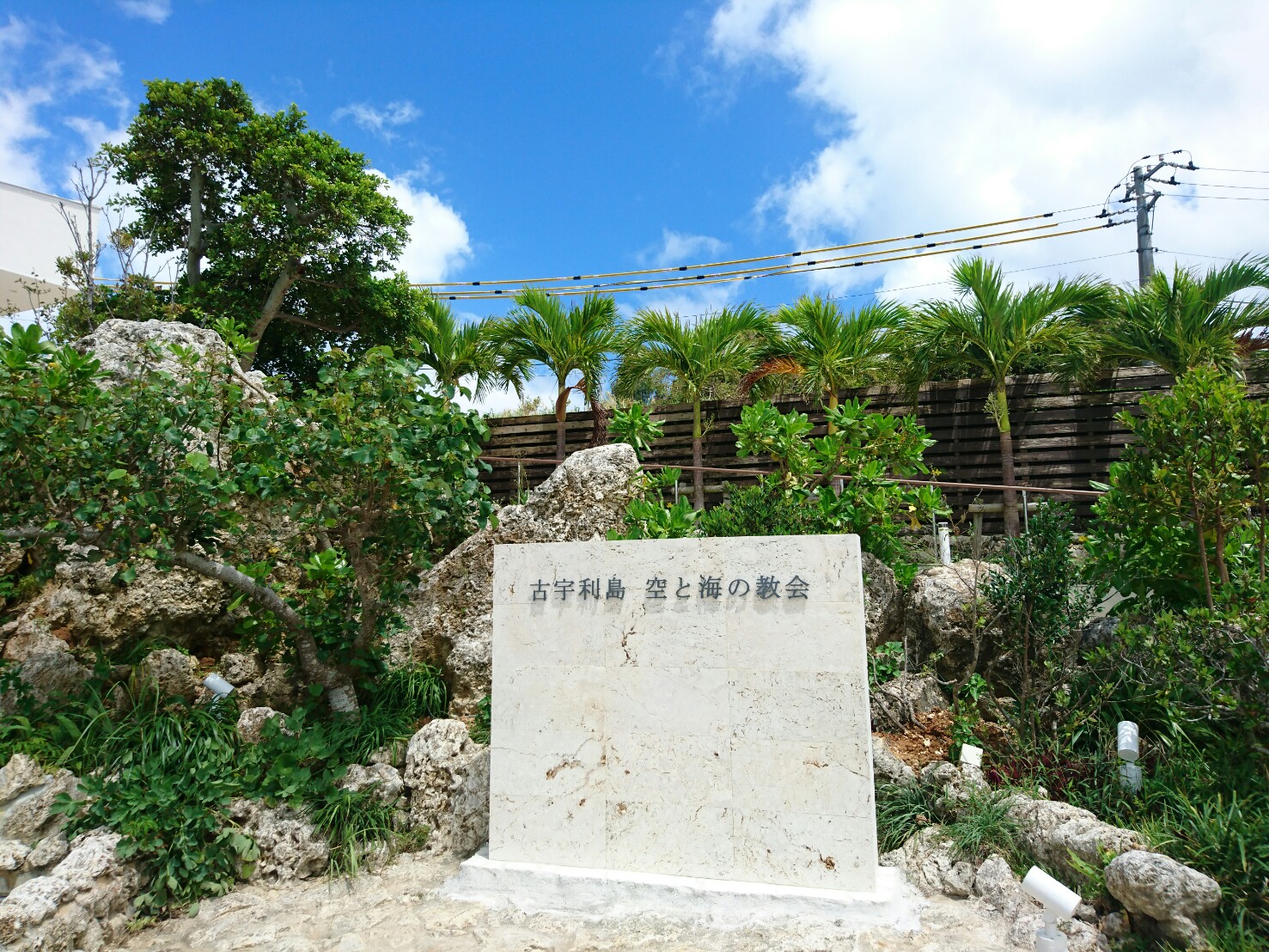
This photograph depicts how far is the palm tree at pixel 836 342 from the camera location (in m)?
11.3

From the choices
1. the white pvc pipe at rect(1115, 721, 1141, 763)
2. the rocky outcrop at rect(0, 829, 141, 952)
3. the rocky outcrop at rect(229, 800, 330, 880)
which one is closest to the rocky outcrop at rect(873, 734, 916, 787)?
the white pvc pipe at rect(1115, 721, 1141, 763)

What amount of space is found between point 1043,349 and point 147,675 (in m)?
11.0

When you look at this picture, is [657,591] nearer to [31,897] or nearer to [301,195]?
[31,897]

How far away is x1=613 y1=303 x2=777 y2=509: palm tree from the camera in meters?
11.1

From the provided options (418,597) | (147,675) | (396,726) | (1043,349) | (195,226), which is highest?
(195,226)

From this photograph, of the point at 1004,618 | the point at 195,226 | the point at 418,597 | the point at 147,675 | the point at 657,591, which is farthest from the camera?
the point at 195,226

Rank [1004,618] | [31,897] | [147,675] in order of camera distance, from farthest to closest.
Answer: [147,675], [1004,618], [31,897]

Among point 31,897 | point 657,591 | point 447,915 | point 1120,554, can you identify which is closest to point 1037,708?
point 1120,554

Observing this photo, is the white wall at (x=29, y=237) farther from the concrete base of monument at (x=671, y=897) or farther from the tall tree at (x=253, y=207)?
the concrete base of monument at (x=671, y=897)

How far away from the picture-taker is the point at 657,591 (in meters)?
4.92

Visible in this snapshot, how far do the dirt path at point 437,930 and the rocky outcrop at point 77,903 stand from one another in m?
0.20

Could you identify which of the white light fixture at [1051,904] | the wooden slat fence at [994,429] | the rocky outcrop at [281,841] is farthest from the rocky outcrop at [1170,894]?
the wooden slat fence at [994,429]

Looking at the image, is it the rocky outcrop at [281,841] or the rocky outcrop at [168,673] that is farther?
the rocky outcrop at [168,673]

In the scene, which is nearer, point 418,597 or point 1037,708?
point 1037,708
